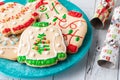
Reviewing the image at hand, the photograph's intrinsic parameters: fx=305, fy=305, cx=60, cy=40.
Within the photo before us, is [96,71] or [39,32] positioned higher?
[39,32]

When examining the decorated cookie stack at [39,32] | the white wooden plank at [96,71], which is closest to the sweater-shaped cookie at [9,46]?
the decorated cookie stack at [39,32]

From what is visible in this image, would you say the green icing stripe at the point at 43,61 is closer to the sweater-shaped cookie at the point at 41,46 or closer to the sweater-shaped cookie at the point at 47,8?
the sweater-shaped cookie at the point at 41,46

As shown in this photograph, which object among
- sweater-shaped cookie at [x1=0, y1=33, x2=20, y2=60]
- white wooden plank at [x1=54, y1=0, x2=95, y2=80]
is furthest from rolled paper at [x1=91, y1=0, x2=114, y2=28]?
sweater-shaped cookie at [x1=0, y1=33, x2=20, y2=60]

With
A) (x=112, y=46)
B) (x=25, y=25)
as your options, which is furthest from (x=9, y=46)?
(x=112, y=46)

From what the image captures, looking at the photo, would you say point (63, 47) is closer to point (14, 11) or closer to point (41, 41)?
point (41, 41)

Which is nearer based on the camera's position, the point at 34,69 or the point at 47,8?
the point at 34,69

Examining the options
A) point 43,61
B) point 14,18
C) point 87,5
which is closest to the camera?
point 43,61

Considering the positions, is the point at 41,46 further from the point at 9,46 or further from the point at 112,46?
the point at 112,46
